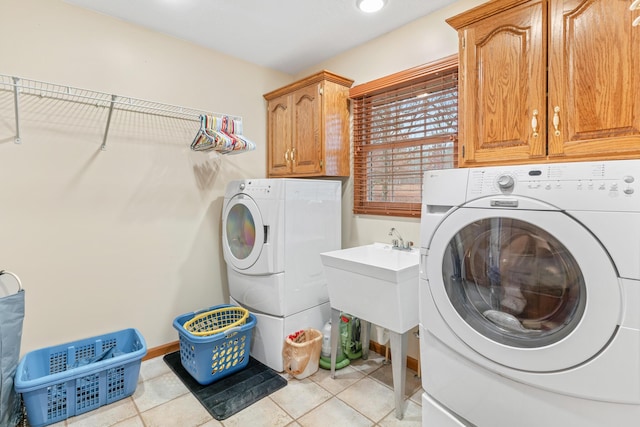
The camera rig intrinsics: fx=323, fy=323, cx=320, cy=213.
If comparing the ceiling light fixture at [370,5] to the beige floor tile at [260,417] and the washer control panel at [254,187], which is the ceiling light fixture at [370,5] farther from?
the beige floor tile at [260,417]

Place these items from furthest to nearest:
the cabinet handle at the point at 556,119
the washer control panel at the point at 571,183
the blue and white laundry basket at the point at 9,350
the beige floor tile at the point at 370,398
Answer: the beige floor tile at the point at 370,398
the blue and white laundry basket at the point at 9,350
the cabinet handle at the point at 556,119
the washer control panel at the point at 571,183

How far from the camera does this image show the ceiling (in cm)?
205

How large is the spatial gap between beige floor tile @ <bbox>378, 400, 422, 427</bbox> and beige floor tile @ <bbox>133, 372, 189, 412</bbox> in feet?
4.01

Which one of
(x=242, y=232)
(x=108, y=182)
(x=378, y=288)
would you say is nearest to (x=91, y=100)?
(x=108, y=182)

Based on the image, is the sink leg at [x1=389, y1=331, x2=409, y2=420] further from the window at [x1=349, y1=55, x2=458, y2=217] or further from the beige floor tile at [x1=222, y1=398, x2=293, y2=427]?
the window at [x1=349, y1=55, x2=458, y2=217]

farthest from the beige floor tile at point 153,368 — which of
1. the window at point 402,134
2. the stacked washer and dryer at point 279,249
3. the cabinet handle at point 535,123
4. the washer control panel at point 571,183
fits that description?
the cabinet handle at point 535,123

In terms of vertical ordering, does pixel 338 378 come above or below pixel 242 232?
below

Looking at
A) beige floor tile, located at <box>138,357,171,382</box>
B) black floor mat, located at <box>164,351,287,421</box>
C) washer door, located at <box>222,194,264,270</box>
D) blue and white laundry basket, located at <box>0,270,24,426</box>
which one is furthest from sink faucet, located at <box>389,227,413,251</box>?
blue and white laundry basket, located at <box>0,270,24,426</box>

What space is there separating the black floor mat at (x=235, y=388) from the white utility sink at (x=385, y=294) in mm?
660

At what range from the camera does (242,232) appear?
2424 mm

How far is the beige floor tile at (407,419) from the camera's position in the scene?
173 centimetres

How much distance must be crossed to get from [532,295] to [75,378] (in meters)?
2.27

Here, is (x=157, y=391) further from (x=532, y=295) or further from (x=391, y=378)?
(x=532, y=295)

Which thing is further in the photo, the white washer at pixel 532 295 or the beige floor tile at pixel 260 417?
the beige floor tile at pixel 260 417
